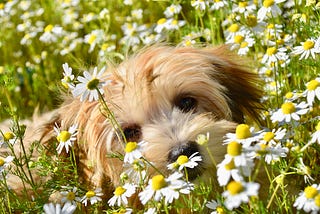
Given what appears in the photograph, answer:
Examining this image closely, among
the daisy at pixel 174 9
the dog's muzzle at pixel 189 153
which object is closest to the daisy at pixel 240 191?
the dog's muzzle at pixel 189 153

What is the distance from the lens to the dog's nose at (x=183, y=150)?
2.84 metres

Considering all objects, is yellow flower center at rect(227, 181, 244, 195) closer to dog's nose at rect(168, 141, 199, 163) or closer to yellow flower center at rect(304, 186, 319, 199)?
yellow flower center at rect(304, 186, 319, 199)

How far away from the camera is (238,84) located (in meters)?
3.70

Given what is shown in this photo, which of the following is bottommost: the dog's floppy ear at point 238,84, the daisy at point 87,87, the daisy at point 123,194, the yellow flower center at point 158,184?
the dog's floppy ear at point 238,84

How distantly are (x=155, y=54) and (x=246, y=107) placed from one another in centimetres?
61

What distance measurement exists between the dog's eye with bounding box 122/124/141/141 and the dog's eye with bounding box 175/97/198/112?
9.8 inches

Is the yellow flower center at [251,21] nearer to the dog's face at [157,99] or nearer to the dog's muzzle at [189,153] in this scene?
the dog's face at [157,99]

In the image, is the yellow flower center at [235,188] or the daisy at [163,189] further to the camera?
the daisy at [163,189]

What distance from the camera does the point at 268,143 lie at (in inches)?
93.9

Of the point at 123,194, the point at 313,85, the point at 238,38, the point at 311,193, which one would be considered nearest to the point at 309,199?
the point at 311,193

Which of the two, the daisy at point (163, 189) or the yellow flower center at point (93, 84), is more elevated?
the yellow flower center at point (93, 84)

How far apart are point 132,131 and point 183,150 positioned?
2.07 ft

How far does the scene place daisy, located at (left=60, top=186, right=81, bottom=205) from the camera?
2770mm

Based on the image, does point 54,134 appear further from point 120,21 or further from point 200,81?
point 120,21
